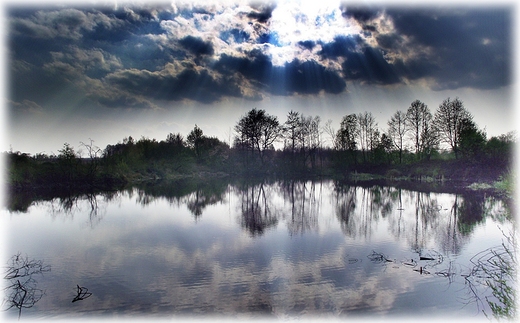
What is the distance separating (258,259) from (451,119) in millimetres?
39923

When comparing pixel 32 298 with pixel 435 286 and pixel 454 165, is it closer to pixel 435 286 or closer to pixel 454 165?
pixel 435 286

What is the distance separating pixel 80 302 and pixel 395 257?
8.12 m

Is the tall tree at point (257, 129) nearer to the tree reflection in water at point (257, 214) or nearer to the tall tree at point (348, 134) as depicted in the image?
the tall tree at point (348, 134)

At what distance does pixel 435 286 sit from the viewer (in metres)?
7.70

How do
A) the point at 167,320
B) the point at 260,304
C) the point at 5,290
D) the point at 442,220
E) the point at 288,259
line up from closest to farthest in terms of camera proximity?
the point at 167,320 → the point at 260,304 → the point at 5,290 → the point at 288,259 → the point at 442,220

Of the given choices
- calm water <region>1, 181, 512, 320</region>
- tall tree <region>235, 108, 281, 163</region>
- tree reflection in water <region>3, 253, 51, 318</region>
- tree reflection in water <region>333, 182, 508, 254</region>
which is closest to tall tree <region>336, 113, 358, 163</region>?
tall tree <region>235, 108, 281, 163</region>

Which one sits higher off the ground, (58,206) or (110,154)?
(110,154)

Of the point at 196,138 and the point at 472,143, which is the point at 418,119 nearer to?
the point at 472,143

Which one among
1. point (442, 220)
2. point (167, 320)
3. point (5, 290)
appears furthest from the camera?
point (442, 220)

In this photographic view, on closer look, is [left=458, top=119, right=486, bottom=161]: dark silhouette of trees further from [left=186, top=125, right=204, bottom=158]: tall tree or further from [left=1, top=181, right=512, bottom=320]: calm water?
[left=186, top=125, right=204, bottom=158]: tall tree

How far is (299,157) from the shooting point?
191 ft

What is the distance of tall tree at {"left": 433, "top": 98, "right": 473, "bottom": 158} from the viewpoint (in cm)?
4062

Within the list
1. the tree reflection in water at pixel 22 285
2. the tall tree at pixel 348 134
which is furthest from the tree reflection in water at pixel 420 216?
the tall tree at pixel 348 134

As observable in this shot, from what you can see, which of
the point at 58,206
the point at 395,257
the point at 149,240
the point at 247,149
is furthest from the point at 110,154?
the point at 395,257
